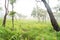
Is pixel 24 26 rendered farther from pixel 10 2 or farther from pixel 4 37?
pixel 4 37

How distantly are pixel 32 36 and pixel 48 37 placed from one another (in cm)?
60

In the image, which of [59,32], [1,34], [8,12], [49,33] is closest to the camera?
[59,32]

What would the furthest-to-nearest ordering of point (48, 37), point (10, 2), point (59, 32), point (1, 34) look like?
point (10, 2), point (48, 37), point (1, 34), point (59, 32)

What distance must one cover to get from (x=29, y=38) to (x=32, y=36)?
0.16m

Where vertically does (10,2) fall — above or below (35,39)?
above

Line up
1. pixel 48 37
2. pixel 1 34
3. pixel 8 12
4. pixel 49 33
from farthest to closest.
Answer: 1. pixel 8 12
2. pixel 49 33
3. pixel 48 37
4. pixel 1 34

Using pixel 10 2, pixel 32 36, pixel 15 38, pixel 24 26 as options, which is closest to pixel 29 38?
pixel 32 36

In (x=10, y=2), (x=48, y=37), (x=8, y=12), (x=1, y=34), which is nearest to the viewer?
(x=1, y=34)

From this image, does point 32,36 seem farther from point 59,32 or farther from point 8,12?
point 8,12

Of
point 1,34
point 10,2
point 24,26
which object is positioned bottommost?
point 24,26

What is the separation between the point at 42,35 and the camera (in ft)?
17.4

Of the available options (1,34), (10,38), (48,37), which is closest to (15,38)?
(10,38)

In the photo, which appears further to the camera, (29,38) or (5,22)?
(5,22)

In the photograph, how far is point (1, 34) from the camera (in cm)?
454
